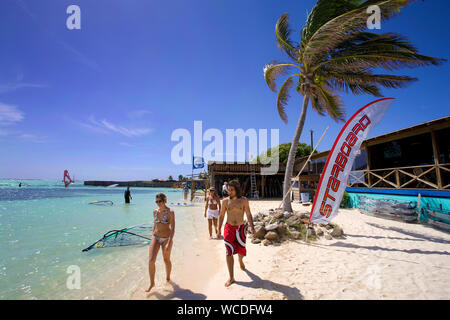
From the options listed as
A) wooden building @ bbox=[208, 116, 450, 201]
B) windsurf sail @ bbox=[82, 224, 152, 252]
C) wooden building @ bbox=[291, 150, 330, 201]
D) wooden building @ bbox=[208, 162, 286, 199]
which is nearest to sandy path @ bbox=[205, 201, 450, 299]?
wooden building @ bbox=[208, 116, 450, 201]

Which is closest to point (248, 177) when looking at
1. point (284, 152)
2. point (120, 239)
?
point (284, 152)

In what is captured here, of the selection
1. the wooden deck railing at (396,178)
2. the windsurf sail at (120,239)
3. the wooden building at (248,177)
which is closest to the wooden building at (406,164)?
the wooden deck railing at (396,178)

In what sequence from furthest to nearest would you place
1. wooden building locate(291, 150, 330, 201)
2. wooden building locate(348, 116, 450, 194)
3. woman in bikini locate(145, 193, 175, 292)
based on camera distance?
wooden building locate(291, 150, 330, 201) < wooden building locate(348, 116, 450, 194) < woman in bikini locate(145, 193, 175, 292)

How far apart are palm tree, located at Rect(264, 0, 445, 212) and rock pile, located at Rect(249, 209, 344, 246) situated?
2.74 feet

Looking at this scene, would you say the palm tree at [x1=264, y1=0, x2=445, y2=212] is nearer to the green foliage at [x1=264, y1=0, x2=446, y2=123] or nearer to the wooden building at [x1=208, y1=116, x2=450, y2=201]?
the green foliage at [x1=264, y1=0, x2=446, y2=123]

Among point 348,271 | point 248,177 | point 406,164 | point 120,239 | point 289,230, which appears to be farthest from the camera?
point 248,177

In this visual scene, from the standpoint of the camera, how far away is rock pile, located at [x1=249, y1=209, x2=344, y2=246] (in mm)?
5797

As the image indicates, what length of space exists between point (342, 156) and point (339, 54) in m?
4.48

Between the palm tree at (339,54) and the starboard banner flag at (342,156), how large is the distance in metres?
2.37

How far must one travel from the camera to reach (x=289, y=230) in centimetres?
618

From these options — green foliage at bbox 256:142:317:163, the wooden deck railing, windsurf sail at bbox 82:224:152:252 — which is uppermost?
green foliage at bbox 256:142:317:163

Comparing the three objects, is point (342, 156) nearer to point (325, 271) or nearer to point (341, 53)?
point (325, 271)

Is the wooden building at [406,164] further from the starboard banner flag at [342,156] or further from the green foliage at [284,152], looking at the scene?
the green foliage at [284,152]
